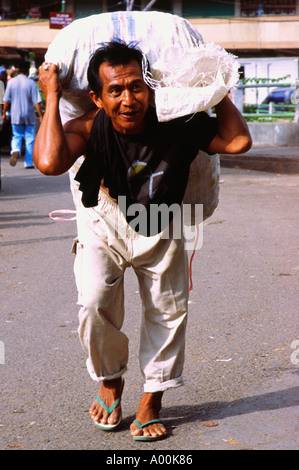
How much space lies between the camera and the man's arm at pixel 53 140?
292 cm

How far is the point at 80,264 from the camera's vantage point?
3.28 metres

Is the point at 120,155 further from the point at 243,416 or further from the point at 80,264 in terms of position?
the point at 243,416

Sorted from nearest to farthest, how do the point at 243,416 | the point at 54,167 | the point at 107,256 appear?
the point at 54,167 < the point at 107,256 < the point at 243,416

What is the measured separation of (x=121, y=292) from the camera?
3.29m

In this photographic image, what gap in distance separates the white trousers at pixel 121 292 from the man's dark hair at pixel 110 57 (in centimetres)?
46

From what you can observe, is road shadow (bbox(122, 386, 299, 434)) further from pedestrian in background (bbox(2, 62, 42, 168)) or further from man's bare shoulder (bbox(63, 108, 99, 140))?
pedestrian in background (bbox(2, 62, 42, 168))

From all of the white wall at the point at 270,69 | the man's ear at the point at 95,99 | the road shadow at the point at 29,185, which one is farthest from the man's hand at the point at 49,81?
the white wall at the point at 270,69

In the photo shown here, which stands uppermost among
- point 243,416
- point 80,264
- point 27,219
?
point 80,264

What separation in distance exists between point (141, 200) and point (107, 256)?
0.97 ft

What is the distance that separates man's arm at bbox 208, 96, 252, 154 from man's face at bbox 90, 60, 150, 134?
30 centimetres

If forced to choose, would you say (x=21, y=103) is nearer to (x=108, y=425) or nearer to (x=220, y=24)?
(x=108, y=425)

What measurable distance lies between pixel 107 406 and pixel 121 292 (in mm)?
506

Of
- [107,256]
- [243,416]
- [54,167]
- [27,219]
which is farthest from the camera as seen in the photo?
[27,219]
